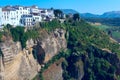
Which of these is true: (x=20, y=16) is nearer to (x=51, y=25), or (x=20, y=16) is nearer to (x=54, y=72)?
(x=51, y=25)

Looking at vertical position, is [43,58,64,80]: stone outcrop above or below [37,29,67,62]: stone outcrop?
below

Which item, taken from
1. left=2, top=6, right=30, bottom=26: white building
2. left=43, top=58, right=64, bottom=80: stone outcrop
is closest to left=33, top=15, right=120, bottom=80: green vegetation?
left=43, top=58, right=64, bottom=80: stone outcrop

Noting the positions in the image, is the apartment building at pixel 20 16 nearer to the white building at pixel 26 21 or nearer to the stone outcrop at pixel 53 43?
the white building at pixel 26 21

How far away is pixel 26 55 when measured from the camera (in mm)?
40094

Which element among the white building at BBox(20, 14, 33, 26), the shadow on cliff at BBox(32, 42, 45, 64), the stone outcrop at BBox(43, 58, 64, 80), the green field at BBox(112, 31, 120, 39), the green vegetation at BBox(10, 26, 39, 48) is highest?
the white building at BBox(20, 14, 33, 26)

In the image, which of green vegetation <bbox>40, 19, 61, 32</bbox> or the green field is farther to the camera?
the green field

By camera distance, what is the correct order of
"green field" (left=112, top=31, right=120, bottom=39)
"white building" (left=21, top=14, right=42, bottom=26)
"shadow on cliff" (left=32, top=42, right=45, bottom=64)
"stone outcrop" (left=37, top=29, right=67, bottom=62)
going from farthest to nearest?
"green field" (left=112, top=31, right=120, bottom=39), "white building" (left=21, top=14, right=42, bottom=26), "stone outcrop" (left=37, top=29, right=67, bottom=62), "shadow on cliff" (left=32, top=42, right=45, bottom=64)

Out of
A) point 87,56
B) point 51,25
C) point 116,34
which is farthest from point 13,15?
point 116,34

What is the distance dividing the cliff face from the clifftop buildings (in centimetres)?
293

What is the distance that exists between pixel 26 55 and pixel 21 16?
7.39 metres

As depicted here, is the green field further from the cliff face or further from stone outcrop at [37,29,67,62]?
the cliff face

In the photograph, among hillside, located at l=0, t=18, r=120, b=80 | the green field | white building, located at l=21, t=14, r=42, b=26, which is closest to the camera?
hillside, located at l=0, t=18, r=120, b=80

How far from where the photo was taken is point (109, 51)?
156 feet

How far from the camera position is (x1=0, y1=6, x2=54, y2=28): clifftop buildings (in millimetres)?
42969
